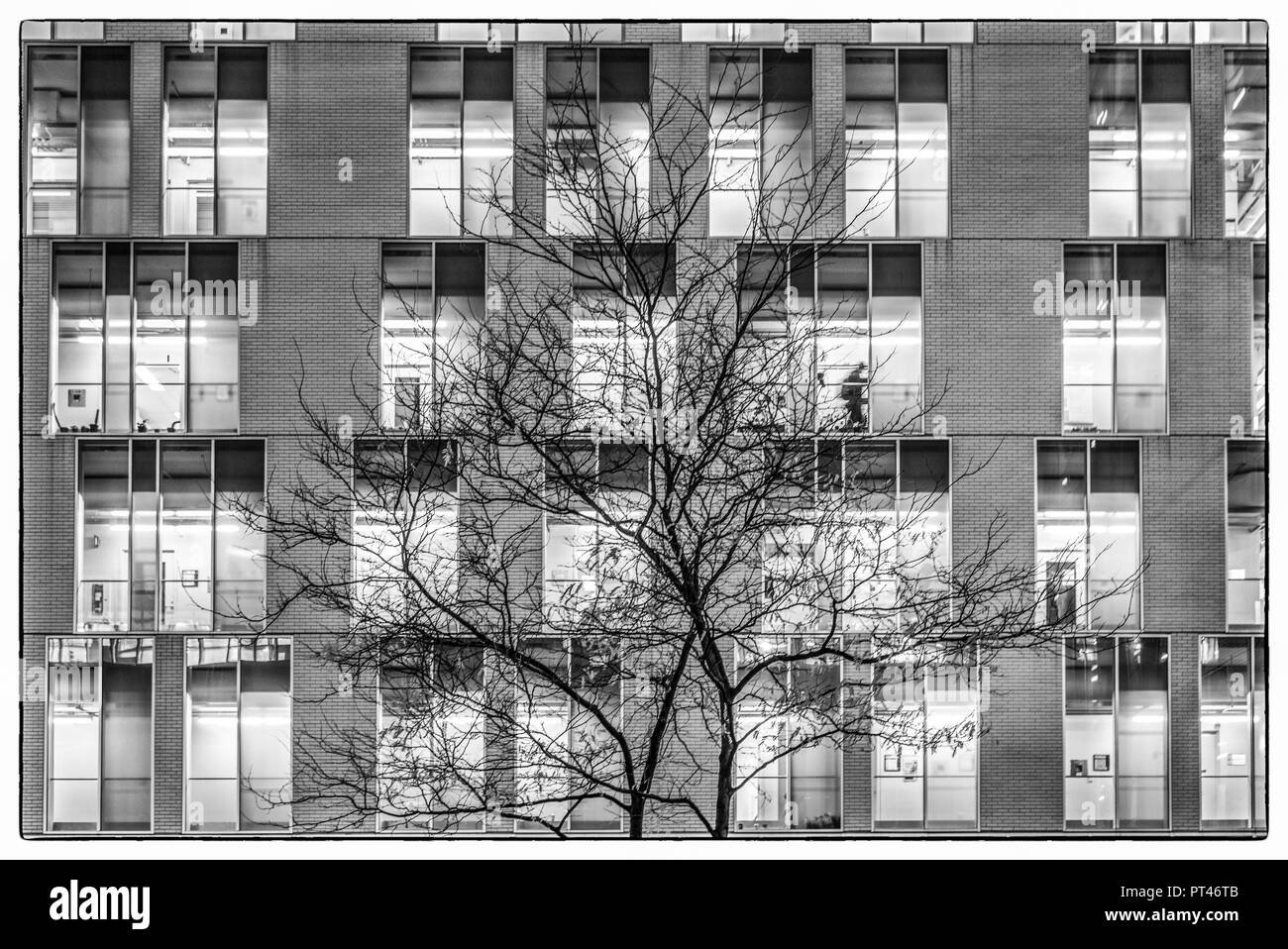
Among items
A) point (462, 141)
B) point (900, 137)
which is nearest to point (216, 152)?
point (462, 141)

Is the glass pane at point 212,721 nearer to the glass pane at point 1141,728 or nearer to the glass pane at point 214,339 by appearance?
the glass pane at point 214,339

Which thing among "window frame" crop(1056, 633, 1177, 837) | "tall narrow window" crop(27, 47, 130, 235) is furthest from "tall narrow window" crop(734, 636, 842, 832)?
"tall narrow window" crop(27, 47, 130, 235)

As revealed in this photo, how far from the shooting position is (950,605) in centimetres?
1498

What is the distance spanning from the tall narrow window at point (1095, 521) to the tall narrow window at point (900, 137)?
12.8 feet

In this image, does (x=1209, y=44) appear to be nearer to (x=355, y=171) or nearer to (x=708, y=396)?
(x=708, y=396)

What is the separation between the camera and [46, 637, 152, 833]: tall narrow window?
16234 mm

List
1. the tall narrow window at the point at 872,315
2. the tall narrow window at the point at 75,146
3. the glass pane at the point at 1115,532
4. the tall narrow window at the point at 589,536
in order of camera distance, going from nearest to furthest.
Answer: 1. the tall narrow window at the point at 589,536
2. the tall narrow window at the point at 872,315
3. the glass pane at the point at 1115,532
4. the tall narrow window at the point at 75,146

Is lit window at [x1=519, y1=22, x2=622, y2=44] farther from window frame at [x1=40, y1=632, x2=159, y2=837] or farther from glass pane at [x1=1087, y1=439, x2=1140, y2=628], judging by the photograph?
window frame at [x1=40, y1=632, x2=159, y2=837]

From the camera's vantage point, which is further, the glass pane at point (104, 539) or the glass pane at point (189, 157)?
the glass pane at point (189, 157)

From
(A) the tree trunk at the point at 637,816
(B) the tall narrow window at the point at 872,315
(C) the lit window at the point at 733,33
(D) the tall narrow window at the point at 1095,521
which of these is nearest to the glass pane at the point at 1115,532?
(D) the tall narrow window at the point at 1095,521

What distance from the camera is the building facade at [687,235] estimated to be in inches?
638

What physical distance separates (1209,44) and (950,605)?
30.0 feet

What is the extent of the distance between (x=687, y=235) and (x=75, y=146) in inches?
355
